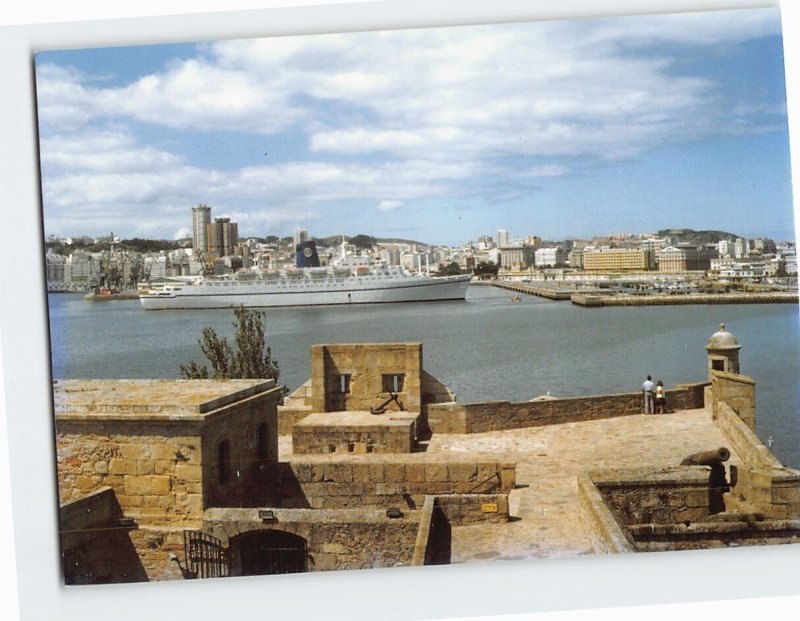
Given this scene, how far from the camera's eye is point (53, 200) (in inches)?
312

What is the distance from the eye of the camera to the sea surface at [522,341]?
8555mm

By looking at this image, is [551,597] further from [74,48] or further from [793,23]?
[74,48]

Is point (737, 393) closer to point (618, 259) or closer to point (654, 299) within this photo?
point (654, 299)

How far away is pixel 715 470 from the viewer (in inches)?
342

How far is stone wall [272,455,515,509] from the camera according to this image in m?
8.62

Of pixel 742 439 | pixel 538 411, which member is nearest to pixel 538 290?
pixel 538 411

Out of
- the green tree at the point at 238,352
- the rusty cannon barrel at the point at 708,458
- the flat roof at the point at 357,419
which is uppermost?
the green tree at the point at 238,352

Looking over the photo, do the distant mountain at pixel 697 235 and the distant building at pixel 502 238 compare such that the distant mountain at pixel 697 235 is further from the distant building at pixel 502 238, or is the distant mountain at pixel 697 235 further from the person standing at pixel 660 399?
the person standing at pixel 660 399

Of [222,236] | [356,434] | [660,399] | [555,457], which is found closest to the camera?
[222,236]

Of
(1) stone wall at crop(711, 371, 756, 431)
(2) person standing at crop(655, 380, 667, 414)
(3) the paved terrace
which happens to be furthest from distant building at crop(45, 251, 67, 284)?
(1) stone wall at crop(711, 371, 756, 431)

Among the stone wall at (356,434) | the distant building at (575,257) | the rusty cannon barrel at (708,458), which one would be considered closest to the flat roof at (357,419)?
the stone wall at (356,434)

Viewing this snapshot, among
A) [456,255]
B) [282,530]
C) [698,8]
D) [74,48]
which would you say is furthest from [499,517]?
[74,48]

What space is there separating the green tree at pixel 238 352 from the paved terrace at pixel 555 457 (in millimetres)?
1160

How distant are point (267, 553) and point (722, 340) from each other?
493 centimetres
